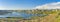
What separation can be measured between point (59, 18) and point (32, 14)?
1.10 ft

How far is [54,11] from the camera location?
4.28 feet

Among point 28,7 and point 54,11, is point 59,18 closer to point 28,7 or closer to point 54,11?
point 54,11

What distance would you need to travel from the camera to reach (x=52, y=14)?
1.30 meters

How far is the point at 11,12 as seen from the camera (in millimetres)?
1352

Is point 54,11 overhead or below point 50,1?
below

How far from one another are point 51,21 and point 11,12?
0.52 meters

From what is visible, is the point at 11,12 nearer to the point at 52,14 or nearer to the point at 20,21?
the point at 20,21

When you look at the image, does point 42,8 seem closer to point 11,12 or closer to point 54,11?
point 54,11

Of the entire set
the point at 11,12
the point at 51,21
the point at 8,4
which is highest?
the point at 8,4

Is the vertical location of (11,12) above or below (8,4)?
below

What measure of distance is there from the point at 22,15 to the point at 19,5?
13cm

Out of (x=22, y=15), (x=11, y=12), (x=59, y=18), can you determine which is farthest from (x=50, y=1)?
(x=11, y=12)

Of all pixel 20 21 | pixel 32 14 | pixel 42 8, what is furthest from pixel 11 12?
pixel 42 8

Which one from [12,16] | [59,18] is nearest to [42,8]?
[59,18]
